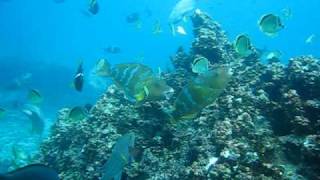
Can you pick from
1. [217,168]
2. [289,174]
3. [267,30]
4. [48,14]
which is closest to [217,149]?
[217,168]

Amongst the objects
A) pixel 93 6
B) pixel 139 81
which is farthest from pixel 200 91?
pixel 93 6

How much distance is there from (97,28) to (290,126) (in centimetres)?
12348

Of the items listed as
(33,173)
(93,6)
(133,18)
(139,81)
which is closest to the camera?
(33,173)

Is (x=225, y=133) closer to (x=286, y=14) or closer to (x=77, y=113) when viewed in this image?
(x=77, y=113)

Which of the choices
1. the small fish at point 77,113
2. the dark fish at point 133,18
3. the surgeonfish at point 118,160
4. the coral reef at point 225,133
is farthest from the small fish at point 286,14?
the surgeonfish at point 118,160

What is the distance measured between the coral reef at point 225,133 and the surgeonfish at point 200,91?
86cm

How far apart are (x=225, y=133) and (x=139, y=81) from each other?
1604 millimetres

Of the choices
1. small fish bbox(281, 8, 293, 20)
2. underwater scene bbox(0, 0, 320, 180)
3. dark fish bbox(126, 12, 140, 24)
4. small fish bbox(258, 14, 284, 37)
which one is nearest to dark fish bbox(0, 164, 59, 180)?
underwater scene bbox(0, 0, 320, 180)

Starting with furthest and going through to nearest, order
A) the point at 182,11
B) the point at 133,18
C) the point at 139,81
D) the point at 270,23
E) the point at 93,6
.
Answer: the point at 133,18 < the point at 182,11 < the point at 93,6 < the point at 270,23 < the point at 139,81

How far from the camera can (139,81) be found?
6703mm

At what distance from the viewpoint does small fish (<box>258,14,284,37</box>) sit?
8.80 m

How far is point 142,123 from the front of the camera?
7195 millimetres

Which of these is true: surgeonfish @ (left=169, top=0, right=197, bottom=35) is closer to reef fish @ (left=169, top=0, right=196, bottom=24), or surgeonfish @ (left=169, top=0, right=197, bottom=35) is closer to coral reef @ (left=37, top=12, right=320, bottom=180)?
reef fish @ (left=169, top=0, right=196, bottom=24)

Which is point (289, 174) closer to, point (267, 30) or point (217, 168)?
point (217, 168)
